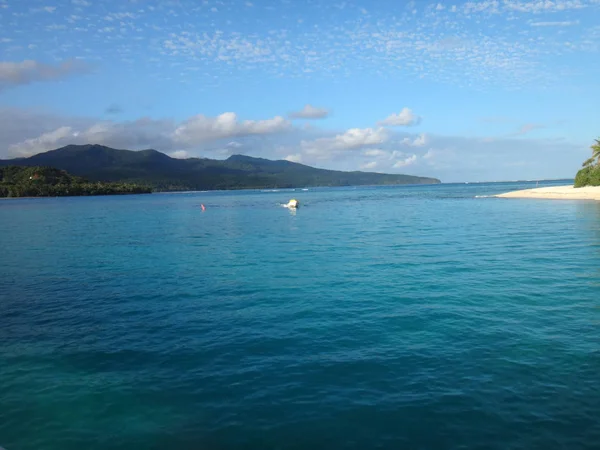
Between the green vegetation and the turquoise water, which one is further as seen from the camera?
the green vegetation

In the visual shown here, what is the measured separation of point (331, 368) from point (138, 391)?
211 inches

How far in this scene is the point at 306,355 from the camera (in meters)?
13.7

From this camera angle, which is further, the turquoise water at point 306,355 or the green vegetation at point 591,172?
the green vegetation at point 591,172

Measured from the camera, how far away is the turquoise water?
9.73 m

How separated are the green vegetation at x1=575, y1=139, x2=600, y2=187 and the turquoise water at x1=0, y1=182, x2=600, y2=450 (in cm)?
8946

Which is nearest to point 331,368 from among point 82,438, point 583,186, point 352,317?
point 352,317

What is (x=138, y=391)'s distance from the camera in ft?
38.5

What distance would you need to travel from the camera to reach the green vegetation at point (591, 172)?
4057 inches

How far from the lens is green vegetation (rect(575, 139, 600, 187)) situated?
338 ft

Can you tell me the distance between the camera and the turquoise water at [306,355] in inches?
383

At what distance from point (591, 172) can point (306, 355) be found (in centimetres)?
11680

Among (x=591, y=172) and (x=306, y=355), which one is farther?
(x=591, y=172)

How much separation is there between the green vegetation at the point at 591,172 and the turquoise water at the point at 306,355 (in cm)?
8946

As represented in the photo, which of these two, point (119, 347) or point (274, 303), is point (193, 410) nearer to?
point (119, 347)
